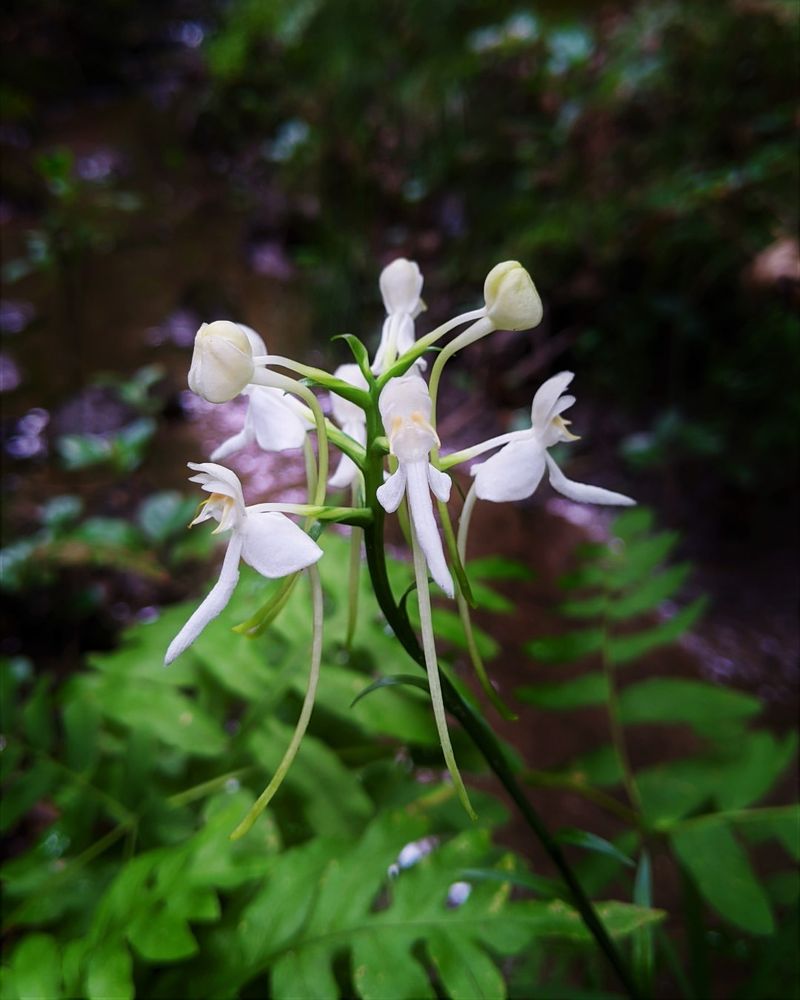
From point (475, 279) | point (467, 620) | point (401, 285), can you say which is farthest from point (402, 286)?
point (475, 279)

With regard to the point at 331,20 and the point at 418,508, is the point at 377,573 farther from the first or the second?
the point at 331,20

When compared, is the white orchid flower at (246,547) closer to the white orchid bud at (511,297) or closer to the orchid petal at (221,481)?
the orchid petal at (221,481)

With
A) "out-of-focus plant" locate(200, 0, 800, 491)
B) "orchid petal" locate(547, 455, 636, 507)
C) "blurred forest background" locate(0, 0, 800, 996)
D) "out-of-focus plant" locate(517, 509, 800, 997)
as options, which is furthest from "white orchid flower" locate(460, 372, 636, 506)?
"out-of-focus plant" locate(200, 0, 800, 491)

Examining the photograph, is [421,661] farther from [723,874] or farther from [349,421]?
[723,874]

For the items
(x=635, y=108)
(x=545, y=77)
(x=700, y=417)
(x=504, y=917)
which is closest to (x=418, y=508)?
(x=504, y=917)

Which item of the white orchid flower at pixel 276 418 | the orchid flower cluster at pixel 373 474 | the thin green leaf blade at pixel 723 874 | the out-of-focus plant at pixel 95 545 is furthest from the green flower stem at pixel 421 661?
the out-of-focus plant at pixel 95 545

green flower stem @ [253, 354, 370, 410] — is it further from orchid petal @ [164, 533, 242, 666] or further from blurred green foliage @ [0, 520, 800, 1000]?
blurred green foliage @ [0, 520, 800, 1000]
